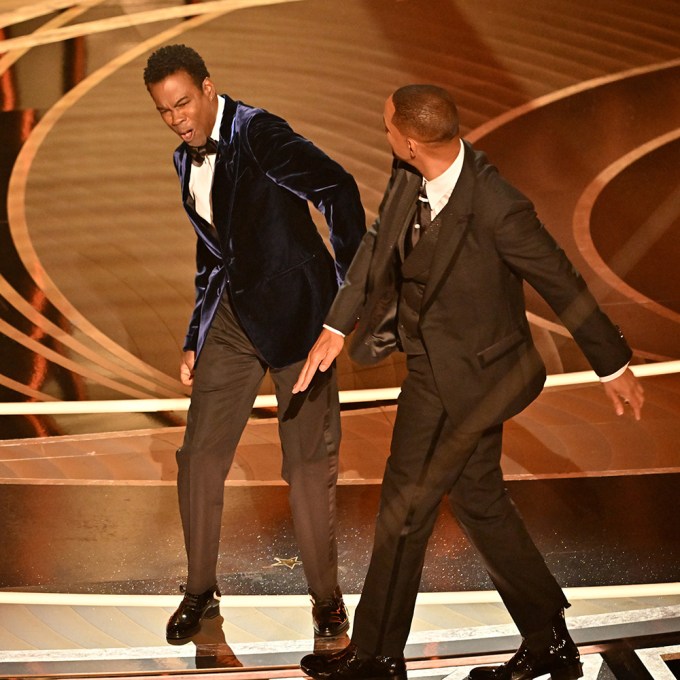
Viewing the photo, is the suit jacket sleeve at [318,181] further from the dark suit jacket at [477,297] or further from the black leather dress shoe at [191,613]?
the black leather dress shoe at [191,613]

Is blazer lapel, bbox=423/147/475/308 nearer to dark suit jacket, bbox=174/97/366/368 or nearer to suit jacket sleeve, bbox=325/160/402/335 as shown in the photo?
suit jacket sleeve, bbox=325/160/402/335

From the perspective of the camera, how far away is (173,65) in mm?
2867

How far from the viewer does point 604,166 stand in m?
6.27

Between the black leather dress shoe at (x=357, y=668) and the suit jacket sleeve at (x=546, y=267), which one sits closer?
the suit jacket sleeve at (x=546, y=267)

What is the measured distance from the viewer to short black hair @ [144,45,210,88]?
2865mm

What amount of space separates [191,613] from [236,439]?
0.52 metres

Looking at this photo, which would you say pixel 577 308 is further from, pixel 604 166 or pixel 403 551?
pixel 604 166

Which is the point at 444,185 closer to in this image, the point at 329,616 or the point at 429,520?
the point at 429,520

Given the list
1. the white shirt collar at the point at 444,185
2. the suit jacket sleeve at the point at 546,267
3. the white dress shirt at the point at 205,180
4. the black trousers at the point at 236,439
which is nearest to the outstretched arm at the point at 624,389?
the suit jacket sleeve at the point at 546,267

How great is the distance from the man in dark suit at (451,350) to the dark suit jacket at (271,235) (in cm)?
23

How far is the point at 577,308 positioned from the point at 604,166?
3952 mm

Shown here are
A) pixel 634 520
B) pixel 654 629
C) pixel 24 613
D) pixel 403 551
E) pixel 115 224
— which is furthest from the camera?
pixel 115 224

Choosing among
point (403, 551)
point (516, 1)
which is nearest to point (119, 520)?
point (403, 551)

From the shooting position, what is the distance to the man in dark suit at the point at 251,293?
2.90 metres
